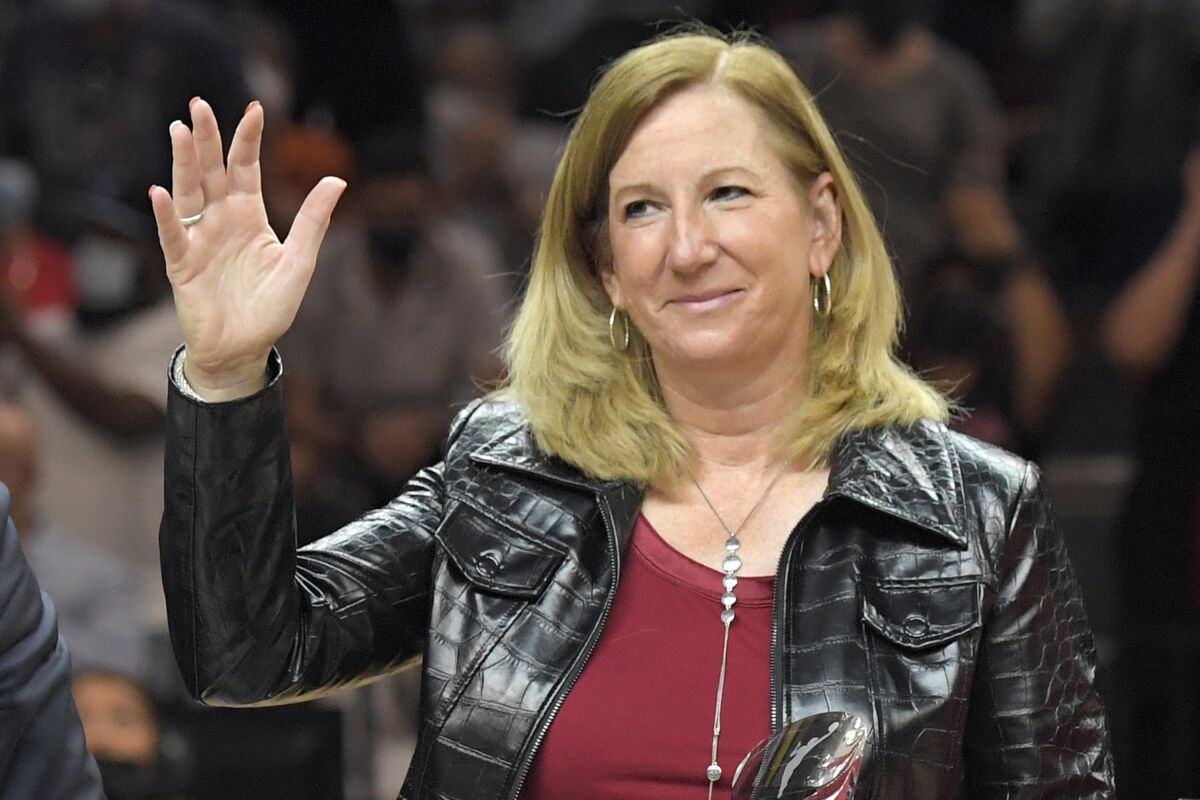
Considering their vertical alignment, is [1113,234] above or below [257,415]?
above

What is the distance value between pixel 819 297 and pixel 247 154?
2.69ft

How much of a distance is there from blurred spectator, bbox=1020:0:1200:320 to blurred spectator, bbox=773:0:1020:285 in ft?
0.61

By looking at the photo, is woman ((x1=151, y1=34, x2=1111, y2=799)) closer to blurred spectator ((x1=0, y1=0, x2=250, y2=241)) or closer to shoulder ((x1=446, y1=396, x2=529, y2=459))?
shoulder ((x1=446, y1=396, x2=529, y2=459))

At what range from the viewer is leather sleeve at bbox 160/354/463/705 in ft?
6.95

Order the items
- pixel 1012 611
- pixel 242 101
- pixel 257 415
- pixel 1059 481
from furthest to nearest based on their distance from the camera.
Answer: pixel 242 101 < pixel 1059 481 < pixel 1012 611 < pixel 257 415

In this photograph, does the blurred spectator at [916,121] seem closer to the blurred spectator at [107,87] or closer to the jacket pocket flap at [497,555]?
the blurred spectator at [107,87]

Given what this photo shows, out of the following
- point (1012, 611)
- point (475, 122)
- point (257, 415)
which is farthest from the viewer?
point (475, 122)

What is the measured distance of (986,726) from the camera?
7.39 feet

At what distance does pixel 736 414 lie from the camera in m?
2.50

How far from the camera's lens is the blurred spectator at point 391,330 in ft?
17.7

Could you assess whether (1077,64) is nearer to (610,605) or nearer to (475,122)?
(475,122)

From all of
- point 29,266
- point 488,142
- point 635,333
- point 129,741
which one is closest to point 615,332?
point 635,333

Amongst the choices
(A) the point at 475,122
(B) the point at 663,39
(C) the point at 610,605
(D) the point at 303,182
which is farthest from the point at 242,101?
(C) the point at 610,605

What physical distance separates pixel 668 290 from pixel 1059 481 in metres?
2.95
